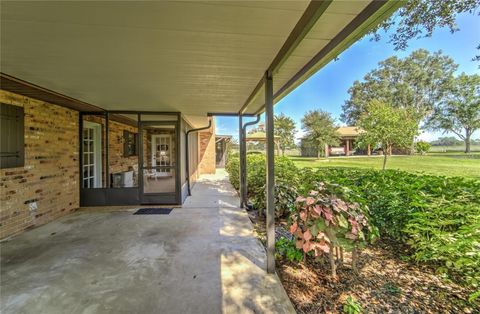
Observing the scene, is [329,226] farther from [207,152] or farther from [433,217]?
[207,152]

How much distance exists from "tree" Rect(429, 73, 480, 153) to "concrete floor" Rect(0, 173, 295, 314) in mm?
22118

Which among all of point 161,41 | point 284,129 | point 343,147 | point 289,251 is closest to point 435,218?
point 289,251

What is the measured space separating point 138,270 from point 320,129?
24.2m

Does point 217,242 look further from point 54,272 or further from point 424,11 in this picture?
point 424,11

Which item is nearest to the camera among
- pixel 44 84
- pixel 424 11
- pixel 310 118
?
pixel 44 84

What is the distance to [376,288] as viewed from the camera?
235 centimetres

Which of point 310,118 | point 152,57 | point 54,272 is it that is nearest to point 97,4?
point 152,57

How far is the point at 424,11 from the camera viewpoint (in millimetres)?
4000

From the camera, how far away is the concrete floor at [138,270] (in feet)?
7.22

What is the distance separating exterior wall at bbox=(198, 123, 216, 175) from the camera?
511 inches

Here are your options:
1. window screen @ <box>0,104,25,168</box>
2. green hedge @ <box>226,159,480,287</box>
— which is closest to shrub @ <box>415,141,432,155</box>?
green hedge @ <box>226,159,480,287</box>

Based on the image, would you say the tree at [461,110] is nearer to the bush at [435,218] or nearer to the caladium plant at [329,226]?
the bush at [435,218]

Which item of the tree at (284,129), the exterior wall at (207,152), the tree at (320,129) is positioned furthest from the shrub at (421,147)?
the exterior wall at (207,152)

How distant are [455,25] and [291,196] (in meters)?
4.59
